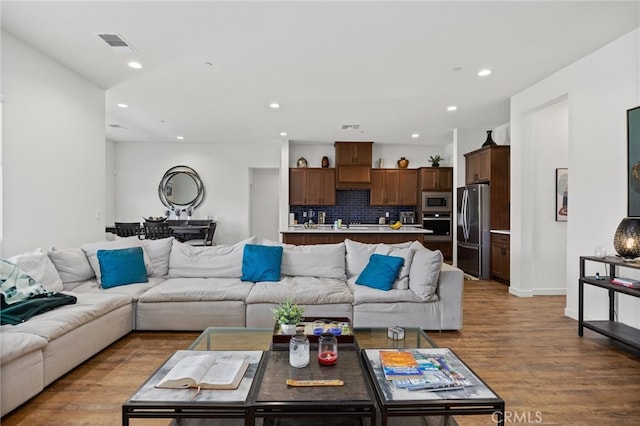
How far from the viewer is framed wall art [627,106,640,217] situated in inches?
120

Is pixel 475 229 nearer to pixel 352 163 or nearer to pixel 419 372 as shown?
pixel 352 163

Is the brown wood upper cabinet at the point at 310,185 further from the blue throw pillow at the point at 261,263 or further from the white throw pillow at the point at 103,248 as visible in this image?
the white throw pillow at the point at 103,248

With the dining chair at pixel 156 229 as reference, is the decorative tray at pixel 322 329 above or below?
below

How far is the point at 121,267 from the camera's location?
3592 millimetres

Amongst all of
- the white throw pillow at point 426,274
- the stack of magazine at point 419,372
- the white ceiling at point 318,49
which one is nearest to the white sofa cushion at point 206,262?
the white throw pillow at point 426,274

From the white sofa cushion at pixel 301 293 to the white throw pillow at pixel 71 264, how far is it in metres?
1.73

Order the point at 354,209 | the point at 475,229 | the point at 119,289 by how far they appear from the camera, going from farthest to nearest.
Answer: the point at 354,209
the point at 475,229
the point at 119,289

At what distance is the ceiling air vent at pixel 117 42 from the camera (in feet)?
10.3

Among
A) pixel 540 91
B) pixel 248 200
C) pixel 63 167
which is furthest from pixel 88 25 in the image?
pixel 248 200

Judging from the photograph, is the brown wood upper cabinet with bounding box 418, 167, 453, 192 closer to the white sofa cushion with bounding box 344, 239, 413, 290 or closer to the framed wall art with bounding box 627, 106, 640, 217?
the white sofa cushion with bounding box 344, 239, 413, 290

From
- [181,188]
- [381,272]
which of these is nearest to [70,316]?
[381,272]

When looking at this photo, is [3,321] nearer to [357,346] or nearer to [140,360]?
[140,360]

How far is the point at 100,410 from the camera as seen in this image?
2070 millimetres

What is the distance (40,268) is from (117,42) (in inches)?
85.0
